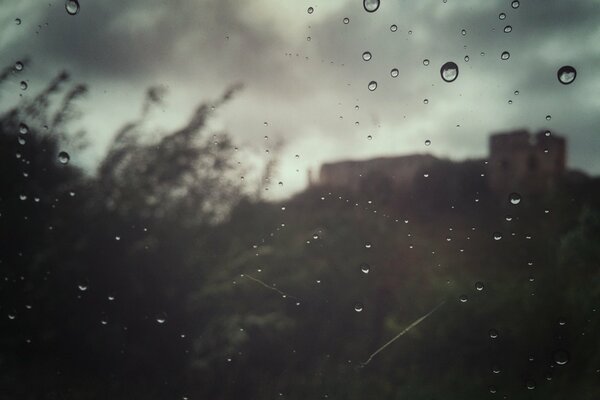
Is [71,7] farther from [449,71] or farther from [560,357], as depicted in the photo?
[560,357]

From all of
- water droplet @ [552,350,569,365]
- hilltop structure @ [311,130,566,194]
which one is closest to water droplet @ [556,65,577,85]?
hilltop structure @ [311,130,566,194]

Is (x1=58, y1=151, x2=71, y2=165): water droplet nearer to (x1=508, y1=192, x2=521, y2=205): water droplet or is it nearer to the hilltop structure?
the hilltop structure

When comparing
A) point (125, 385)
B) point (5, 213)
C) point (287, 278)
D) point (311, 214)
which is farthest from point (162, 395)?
point (5, 213)

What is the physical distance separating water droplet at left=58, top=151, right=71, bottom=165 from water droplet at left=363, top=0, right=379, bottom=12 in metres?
0.80

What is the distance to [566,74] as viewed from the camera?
0.84m

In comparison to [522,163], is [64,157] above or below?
above

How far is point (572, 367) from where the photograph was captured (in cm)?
79

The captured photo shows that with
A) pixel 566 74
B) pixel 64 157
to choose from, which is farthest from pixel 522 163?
pixel 64 157

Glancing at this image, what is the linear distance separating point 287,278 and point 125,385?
17.1 inches

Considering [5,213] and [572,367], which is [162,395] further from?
[572,367]

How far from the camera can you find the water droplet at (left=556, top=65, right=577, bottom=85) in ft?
2.75

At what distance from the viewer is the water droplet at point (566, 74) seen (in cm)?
84

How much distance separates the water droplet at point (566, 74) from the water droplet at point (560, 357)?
0.54 meters

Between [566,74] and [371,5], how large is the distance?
432 mm
